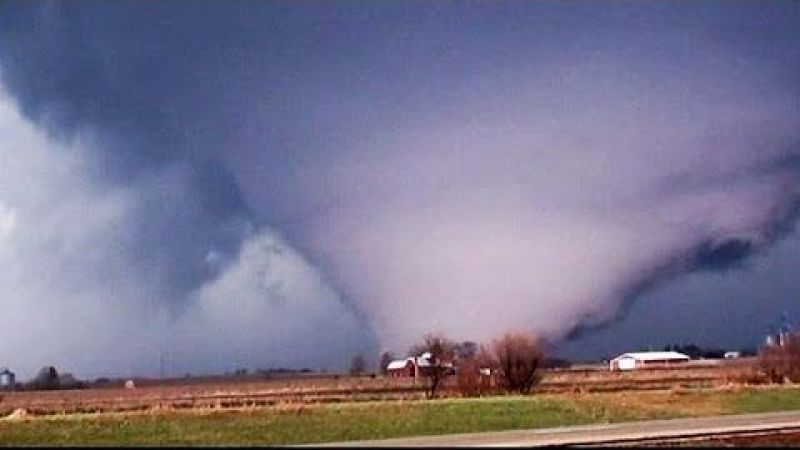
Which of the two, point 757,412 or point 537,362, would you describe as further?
point 537,362

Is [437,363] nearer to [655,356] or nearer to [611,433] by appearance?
[611,433]

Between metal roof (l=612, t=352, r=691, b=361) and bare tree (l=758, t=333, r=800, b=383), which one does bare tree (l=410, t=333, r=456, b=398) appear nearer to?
bare tree (l=758, t=333, r=800, b=383)

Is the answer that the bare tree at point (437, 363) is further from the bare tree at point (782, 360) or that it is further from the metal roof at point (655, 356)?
the metal roof at point (655, 356)

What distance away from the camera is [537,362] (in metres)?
50.0

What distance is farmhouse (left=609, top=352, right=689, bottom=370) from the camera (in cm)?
11519

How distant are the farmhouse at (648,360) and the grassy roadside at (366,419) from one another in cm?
8385

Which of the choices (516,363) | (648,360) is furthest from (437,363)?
(648,360)

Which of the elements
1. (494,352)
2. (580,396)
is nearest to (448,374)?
(494,352)

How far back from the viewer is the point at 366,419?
26.3 metres

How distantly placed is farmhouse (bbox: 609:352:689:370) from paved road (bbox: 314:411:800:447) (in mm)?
88914

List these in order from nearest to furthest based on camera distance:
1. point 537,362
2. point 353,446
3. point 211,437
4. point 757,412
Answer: point 353,446 < point 211,437 < point 757,412 < point 537,362

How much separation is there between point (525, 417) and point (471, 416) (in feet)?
4.23

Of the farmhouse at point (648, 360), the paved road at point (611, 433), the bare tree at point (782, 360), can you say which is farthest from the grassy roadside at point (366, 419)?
the farmhouse at point (648, 360)

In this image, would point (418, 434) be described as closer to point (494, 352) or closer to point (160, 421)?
point (160, 421)
